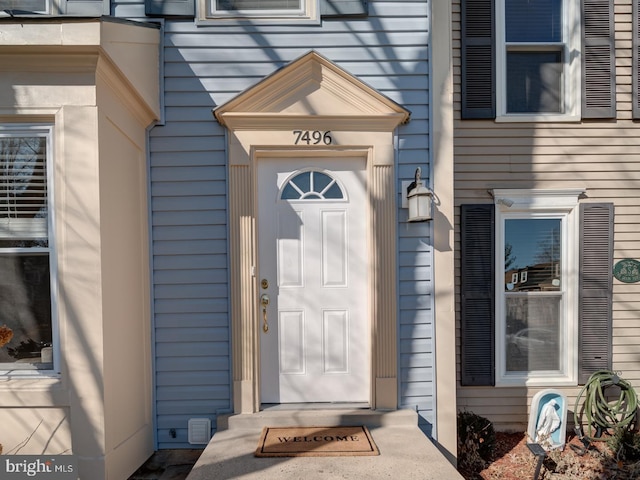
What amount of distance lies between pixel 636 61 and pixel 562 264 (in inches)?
78.3

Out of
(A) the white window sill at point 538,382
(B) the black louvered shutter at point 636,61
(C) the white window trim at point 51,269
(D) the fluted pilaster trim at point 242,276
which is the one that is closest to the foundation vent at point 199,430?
(D) the fluted pilaster trim at point 242,276

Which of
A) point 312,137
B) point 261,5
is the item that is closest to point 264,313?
point 312,137

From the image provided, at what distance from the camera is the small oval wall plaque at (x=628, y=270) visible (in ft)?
12.6

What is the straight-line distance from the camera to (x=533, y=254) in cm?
389

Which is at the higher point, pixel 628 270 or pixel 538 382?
pixel 628 270

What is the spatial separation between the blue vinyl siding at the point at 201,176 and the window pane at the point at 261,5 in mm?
201

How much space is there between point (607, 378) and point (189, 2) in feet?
15.5

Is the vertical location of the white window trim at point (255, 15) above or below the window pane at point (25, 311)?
above

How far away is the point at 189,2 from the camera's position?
3.20m

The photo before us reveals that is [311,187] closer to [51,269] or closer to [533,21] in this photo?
[51,269]

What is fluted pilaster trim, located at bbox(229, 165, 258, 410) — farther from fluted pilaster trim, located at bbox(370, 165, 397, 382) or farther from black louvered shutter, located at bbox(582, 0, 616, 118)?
black louvered shutter, located at bbox(582, 0, 616, 118)

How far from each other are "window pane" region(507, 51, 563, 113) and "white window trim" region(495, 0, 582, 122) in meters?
0.08

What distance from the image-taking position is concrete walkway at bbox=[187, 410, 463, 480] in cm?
249

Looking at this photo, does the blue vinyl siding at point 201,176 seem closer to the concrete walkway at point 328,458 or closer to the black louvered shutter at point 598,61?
the concrete walkway at point 328,458
